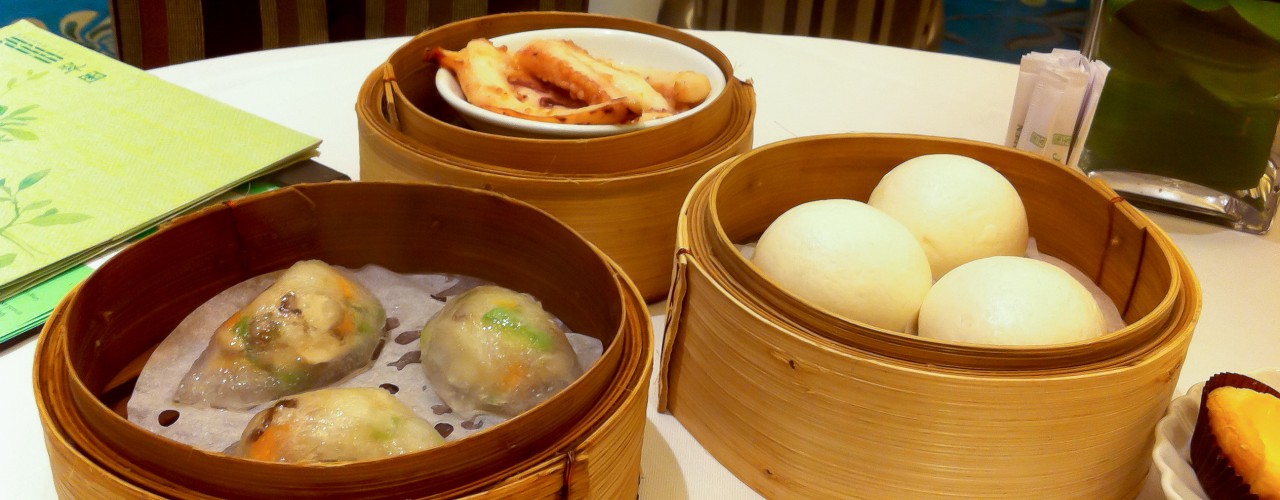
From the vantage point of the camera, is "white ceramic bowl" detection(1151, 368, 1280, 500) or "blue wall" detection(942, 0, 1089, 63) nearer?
"white ceramic bowl" detection(1151, 368, 1280, 500)

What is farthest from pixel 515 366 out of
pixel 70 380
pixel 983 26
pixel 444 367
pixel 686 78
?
pixel 983 26

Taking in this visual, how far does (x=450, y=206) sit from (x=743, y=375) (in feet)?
0.99

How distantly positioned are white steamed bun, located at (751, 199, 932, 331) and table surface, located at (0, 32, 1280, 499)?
0.18 meters

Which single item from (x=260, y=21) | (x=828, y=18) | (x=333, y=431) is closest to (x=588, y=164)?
(x=333, y=431)

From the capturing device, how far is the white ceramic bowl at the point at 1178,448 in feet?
2.30

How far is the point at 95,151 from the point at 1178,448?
3.90 ft

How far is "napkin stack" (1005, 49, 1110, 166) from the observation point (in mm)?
1081

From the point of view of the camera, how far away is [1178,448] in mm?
752

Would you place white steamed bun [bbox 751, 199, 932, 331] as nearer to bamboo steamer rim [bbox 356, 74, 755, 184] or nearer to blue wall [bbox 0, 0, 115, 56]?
bamboo steamer rim [bbox 356, 74, 755, 184]

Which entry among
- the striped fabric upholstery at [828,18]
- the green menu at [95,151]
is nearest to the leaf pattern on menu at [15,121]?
the green menu at [95,151]

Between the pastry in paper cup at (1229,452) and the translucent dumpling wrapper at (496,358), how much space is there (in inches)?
18.8

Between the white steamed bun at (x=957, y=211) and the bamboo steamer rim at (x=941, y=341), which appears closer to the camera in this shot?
the bamboo steamer rim at (x=941, y=341)

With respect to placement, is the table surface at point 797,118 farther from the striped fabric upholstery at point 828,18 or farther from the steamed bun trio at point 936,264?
the striped fabric upholstery at point 828,18

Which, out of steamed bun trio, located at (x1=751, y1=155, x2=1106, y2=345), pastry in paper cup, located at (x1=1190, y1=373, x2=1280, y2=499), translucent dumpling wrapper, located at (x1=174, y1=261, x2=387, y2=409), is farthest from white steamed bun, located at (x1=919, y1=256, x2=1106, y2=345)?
translucent dumpling wrapper, located at (x1=174, y1=261, x2=387, y2=409)
